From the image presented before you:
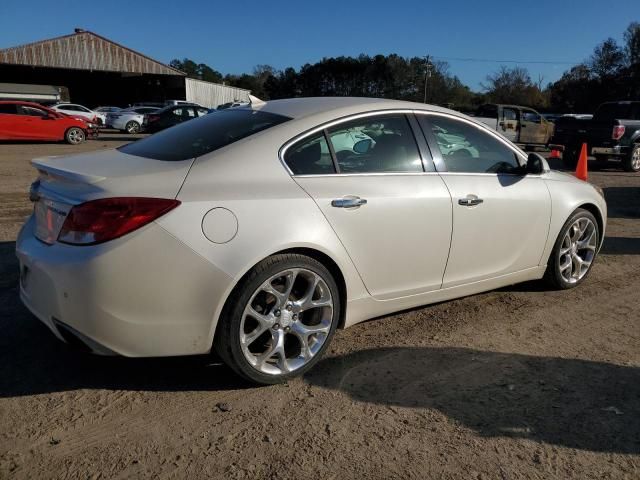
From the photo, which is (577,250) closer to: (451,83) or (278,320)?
(278,320)

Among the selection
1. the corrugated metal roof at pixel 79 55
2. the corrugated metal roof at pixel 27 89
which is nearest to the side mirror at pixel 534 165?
the corrugated metal roof at pixel 27 89

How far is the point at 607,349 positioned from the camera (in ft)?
11.9

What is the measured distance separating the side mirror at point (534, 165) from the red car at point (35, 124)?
1892 centimetres

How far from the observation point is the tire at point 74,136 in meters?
20.0

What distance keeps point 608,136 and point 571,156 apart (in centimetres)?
125

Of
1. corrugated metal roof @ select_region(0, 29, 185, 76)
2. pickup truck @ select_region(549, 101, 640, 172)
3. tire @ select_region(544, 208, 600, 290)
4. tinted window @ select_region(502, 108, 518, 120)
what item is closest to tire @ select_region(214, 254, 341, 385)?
tire @ select_region(544, 208, 600, 290)

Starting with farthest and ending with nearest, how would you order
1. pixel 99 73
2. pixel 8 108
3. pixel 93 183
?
pixel 99 73
pixel 8 108
pixel 93 183

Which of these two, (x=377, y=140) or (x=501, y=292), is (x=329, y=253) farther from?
(x=501, y=292)

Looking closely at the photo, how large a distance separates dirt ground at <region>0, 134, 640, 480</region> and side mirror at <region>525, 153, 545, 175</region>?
3.67 ft

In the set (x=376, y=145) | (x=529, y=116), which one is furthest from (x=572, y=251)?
(x=529, y=116)

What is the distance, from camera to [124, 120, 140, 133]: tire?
28.8 m

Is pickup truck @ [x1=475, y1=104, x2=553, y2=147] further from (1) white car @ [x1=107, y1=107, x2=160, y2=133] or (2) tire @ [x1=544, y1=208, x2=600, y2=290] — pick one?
(1) white car @ [x1=107, y1=107, x2=160, y2=133]

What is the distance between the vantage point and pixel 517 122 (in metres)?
19.5

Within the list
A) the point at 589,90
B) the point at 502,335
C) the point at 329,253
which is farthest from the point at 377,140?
the point at 589,90
